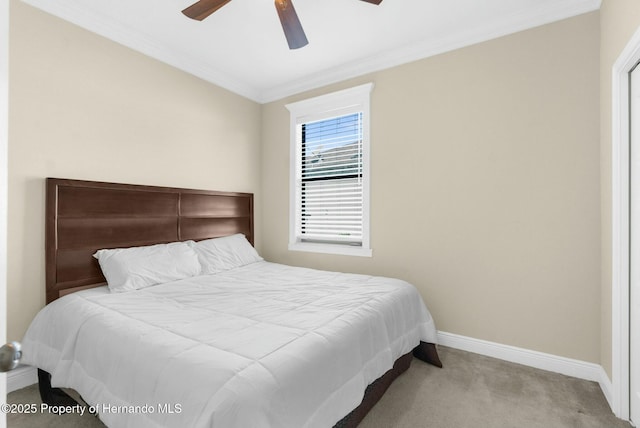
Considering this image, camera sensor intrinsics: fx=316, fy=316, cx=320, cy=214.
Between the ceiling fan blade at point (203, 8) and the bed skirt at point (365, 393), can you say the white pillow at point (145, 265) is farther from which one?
the ceiling fan blade at point (203, 8)

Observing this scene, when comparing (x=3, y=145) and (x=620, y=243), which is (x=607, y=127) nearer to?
(x=620, y=243)

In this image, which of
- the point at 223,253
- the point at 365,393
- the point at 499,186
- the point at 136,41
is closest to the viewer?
the point at 365,393

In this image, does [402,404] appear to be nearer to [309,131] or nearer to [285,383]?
[285,383]

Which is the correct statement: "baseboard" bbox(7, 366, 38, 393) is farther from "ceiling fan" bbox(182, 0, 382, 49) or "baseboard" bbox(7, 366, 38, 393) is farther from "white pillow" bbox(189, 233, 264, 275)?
"ceiling fan" bbox(182, 0, 382, 49)

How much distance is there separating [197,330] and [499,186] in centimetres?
250

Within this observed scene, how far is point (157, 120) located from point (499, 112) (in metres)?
3.07

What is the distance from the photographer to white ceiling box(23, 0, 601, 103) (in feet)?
7.92

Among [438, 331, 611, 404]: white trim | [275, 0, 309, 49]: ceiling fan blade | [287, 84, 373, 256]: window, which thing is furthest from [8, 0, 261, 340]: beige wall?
[438, 331, 611, 404]: white trim

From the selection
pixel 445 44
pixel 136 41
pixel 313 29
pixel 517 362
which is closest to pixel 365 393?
pixel 517 362

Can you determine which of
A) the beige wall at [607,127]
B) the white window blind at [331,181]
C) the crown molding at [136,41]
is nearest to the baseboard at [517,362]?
the beige wall at [607,127]

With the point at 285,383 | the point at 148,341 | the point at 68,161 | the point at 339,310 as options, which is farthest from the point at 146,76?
the point at 285,383

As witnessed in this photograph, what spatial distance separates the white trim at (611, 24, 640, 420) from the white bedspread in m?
1.07

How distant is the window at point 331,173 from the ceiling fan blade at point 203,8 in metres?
1.70

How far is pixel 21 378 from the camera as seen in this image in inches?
85.4
